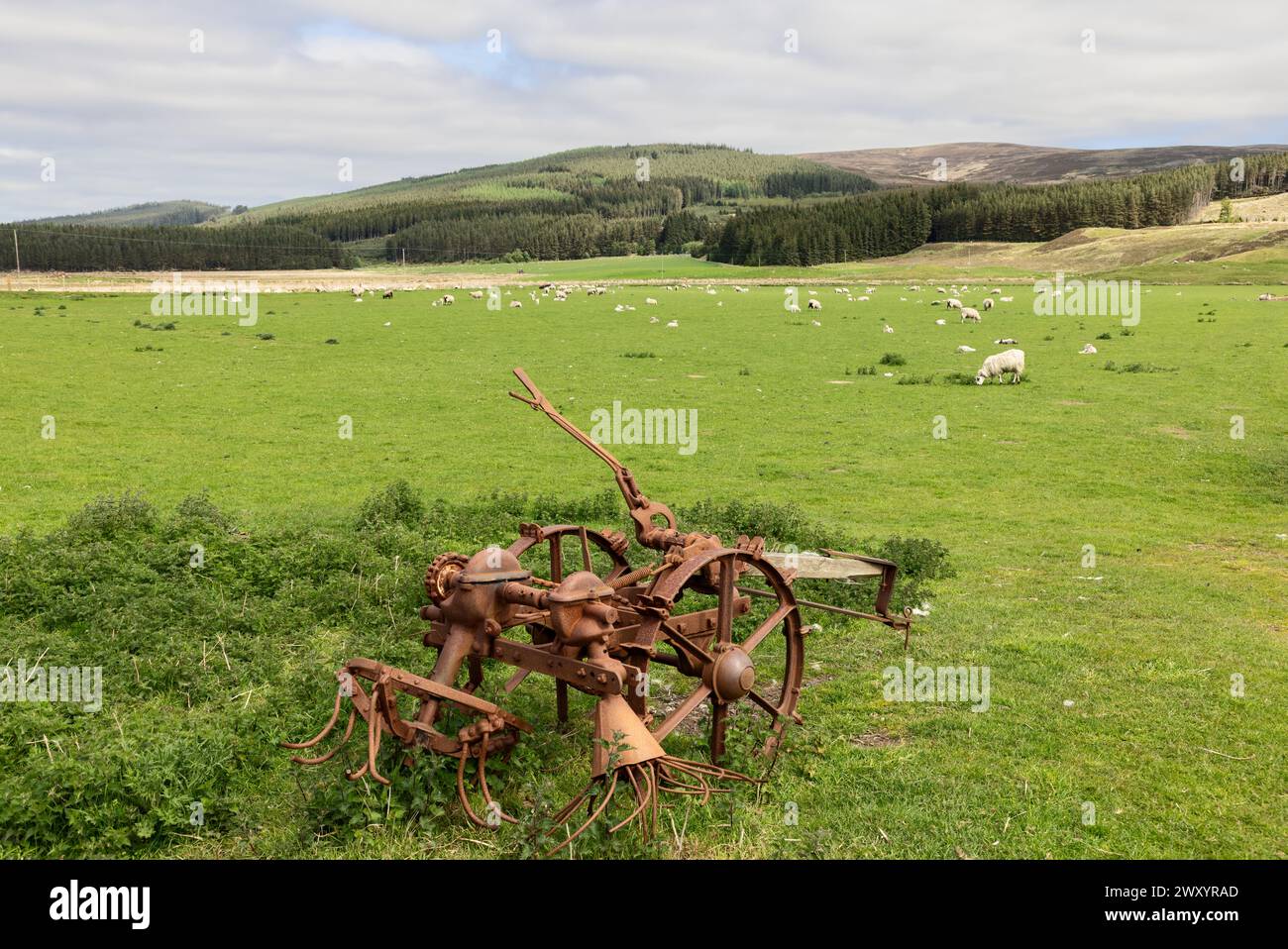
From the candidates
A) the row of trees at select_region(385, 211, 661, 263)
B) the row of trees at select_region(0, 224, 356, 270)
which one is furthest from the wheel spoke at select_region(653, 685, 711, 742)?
the row of trees at select_region(385, 211, 661, 263)

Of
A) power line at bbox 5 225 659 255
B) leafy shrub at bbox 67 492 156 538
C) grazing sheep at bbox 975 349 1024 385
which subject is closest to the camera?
leafy shrub at bbox 67 492 156 538

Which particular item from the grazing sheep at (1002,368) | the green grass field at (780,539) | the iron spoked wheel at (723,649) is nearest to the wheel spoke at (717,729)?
the iron spoked wheel at (723,649)

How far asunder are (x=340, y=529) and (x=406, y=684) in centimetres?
925

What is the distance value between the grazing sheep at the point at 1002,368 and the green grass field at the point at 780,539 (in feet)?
4.20

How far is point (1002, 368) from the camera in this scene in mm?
32719

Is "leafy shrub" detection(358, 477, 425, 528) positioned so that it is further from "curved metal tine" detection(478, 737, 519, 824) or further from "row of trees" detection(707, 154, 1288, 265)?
"row of trees" detection(707, 154, 1288, 265)

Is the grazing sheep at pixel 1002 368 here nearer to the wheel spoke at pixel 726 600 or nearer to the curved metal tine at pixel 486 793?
the wheel spoke at pixel 726 600

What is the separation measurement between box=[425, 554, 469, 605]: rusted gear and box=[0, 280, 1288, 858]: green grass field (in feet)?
3.87

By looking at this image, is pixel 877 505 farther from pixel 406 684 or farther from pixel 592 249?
pixel 592 249

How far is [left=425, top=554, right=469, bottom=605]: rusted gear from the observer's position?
682 cm

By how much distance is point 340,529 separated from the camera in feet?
48.5

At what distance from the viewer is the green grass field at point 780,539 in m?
6.94

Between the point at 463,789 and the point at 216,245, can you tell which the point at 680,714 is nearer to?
the point at 463,789
